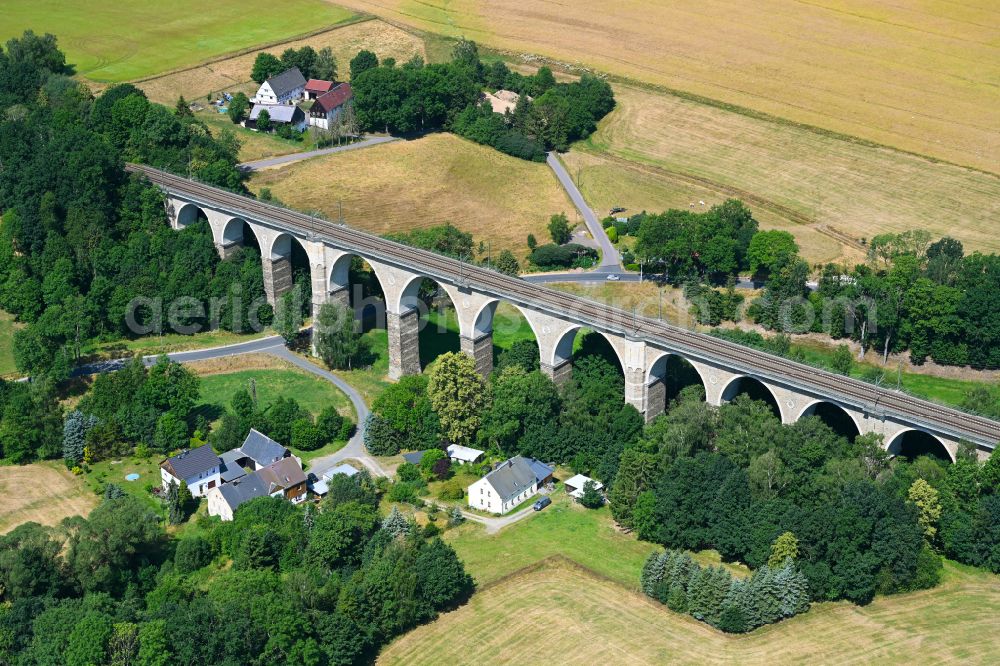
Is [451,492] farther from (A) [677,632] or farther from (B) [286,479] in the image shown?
(A) [677,632]

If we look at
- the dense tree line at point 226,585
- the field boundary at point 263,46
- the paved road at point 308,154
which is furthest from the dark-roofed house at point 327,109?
the dense tree line at point 226,585

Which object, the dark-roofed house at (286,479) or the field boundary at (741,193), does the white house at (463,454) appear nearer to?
the dark-roofed house at (286,479)

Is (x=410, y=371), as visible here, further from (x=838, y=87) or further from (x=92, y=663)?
(x=838, y=87)

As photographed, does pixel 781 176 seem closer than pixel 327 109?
Yes

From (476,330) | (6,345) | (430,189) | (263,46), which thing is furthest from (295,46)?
(476,330)

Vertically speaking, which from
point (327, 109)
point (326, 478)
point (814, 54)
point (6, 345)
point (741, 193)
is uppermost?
point (814, 54)

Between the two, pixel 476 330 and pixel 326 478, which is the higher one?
pixel 476 330

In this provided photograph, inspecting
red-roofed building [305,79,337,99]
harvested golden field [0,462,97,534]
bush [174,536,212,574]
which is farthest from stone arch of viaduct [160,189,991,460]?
red-roofed building [305,79,337,99]
